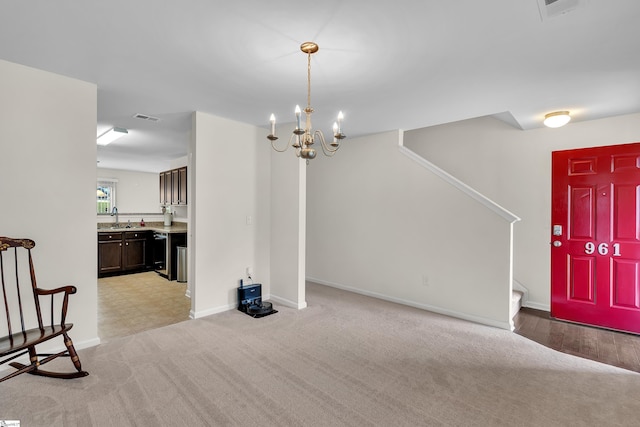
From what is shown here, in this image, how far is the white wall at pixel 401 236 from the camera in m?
3.54

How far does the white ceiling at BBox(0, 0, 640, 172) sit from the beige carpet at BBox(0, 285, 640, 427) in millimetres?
2379

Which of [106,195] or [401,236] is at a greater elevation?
[106,195]

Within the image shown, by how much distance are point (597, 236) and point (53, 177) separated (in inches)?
219

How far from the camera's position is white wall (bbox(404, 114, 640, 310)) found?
3.78 meters

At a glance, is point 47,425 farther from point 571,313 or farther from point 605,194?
point 605,194

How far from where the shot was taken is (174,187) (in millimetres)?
5949

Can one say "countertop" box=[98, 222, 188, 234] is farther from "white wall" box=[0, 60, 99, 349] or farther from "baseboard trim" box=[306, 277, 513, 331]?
"baseboard trim" box=[306, 277, 513, 331]

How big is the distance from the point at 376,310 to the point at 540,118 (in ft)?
9.98

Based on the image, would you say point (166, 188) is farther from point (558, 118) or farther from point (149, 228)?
point (558, 118)

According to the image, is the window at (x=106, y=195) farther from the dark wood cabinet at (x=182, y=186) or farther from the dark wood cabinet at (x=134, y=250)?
the dark wood cabinet at (x=182, y=186)

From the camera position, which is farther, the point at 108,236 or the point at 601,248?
the point at 108,236

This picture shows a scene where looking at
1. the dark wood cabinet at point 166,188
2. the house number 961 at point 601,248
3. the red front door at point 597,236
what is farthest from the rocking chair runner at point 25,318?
the house number 961 at point 601,248

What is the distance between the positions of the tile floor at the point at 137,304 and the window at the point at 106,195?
91.4 inches

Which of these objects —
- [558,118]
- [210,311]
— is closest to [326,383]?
[210,311]
